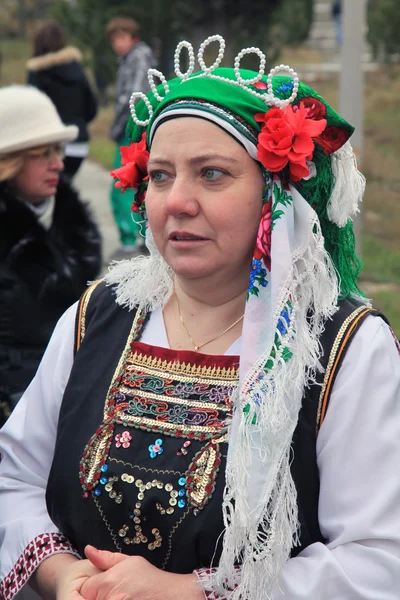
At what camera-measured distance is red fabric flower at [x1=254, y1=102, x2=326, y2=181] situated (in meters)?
2.01

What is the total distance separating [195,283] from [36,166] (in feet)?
6.31

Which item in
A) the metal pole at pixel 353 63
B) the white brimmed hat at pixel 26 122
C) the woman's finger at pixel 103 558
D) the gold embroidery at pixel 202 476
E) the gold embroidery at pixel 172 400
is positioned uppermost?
the metal pole at pixel 353 63

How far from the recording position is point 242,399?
203 cm

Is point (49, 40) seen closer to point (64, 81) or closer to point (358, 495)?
point (64, 81)

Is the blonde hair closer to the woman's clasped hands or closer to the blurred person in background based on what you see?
the woman's clasped hands

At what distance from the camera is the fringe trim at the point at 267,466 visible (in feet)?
6.44

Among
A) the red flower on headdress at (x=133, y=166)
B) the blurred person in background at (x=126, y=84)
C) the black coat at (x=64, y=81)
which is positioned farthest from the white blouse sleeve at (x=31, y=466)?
the blurred person in background at (x=126, y=84)

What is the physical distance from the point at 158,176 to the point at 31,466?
850mm

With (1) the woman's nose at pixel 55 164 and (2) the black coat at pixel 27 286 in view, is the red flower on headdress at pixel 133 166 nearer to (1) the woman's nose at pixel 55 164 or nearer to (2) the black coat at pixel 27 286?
(2) the black coat at pixel 27 286

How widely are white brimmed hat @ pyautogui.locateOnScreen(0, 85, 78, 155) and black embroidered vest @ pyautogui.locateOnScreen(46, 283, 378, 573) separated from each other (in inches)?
70.0

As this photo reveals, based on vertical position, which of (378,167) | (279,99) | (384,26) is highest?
(384,26)

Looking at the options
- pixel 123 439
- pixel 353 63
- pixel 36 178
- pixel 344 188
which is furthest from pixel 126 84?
pixel 123 439

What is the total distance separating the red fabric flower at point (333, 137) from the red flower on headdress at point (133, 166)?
0.47m

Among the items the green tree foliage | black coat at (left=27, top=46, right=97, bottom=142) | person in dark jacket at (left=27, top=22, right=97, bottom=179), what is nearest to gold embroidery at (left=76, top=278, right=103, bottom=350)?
person in dark jacket at (left=27, top=22, right=97, bottom=179)
